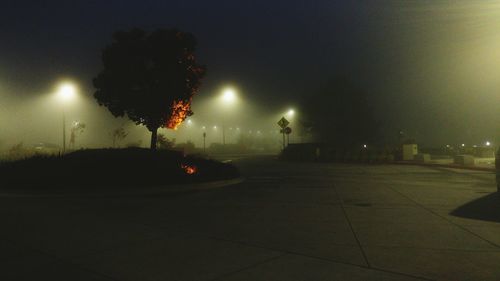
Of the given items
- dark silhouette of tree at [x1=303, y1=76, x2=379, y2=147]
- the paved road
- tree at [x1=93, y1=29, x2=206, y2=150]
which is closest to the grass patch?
the paved road

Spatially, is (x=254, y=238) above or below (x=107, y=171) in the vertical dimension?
below

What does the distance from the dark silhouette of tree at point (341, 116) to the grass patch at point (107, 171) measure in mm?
33730

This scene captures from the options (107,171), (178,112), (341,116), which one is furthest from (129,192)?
(341,116)

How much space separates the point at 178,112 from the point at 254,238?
52.1ft

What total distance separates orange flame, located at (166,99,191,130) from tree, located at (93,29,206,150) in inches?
2.7

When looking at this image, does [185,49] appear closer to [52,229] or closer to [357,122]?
[52,229]

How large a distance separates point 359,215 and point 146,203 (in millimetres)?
6236

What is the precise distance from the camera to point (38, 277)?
5535 mm

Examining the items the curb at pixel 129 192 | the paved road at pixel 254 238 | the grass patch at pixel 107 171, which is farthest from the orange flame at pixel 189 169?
the paved road at pixel 254 238

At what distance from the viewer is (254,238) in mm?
7625

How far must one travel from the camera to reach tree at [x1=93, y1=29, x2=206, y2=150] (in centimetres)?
2097

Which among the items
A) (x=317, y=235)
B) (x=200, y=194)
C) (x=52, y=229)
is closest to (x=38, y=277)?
(x=52, y=229)

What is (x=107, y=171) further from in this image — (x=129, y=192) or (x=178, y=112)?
(x=178, y=112)

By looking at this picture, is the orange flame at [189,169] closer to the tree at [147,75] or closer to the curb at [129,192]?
the curb at [129,192]
